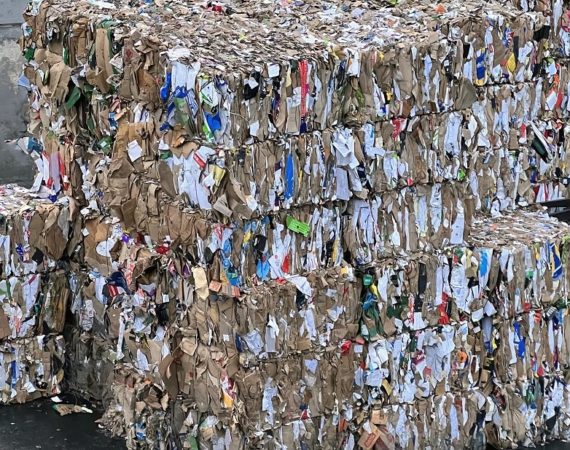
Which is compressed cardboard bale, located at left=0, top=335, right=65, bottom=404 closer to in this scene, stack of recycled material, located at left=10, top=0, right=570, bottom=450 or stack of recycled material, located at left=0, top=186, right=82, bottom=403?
stack of recycled material, located at left=0, top=186, right=82, bottom=403

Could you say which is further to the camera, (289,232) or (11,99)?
(11,99)

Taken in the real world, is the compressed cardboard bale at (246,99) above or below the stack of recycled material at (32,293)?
above

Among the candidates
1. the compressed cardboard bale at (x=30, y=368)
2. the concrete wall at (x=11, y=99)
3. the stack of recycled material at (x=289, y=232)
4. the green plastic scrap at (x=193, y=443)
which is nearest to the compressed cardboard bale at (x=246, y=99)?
the stack of recycled material at (x=289, y=232)

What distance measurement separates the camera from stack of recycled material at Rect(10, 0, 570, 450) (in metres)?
6.64

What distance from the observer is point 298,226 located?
6785 millimetres

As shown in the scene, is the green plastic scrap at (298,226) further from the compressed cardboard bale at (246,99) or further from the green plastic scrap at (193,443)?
the green plastic scrap at (193,443)

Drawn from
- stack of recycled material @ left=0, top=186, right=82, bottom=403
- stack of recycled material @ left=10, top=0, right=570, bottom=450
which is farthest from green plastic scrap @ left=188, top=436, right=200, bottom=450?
stack of recycled material @ left=0, top=186, right=82, bottom=403

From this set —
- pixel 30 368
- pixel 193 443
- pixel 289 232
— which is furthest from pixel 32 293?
pixel 289 232

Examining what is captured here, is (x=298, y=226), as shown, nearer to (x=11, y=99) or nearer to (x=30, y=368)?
(x=30, y=368)

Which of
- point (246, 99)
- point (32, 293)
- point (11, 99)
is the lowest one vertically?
point (32, 293)

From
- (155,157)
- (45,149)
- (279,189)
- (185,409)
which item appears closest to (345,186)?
(279,189)

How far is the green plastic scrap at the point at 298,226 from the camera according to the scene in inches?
266

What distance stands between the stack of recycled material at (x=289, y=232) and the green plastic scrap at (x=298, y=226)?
0.03 meters

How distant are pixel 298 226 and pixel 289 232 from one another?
0.05m
